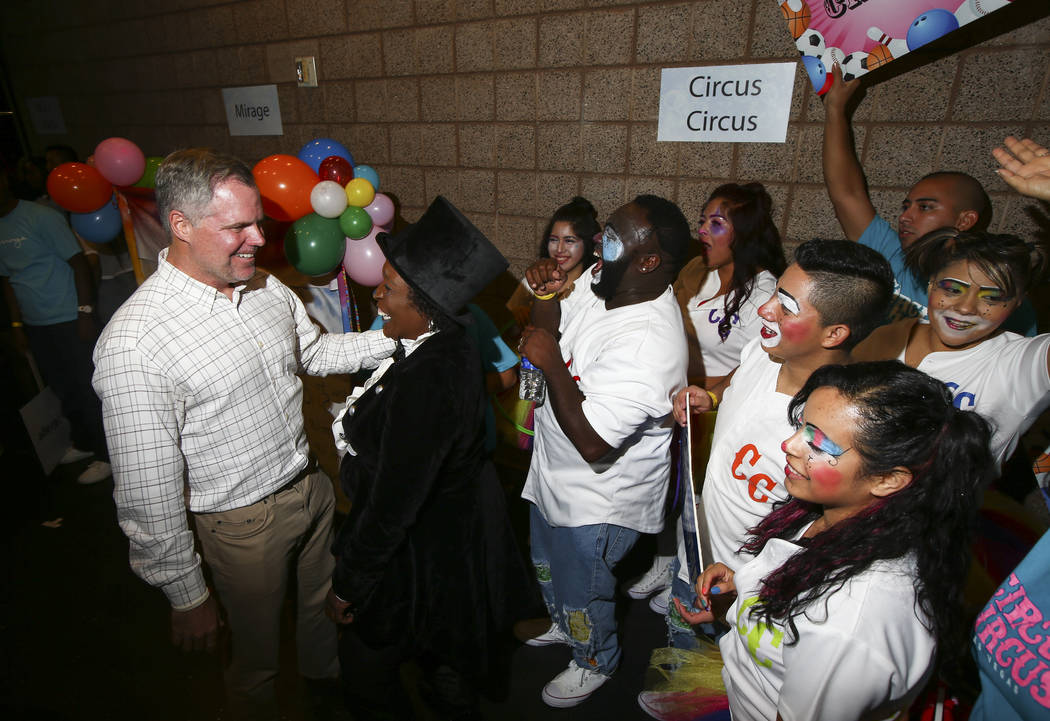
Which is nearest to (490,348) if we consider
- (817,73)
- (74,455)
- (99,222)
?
(817,73)

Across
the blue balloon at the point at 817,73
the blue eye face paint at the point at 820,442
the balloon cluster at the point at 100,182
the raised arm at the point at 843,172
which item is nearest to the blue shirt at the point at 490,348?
the blue eye face paint at the point at 820,442

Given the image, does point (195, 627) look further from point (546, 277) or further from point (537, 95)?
point (537, 95)

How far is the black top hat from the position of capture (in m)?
1.61

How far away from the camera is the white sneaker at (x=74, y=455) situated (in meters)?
3.83

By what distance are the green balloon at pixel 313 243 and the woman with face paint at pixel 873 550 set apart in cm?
240

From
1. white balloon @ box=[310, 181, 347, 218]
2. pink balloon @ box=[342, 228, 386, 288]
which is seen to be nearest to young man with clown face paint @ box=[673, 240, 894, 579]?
pink balloon @ box=[342, 228, 386, 288]

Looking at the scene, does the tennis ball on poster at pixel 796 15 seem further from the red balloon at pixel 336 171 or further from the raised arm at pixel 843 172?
the red balloon at pixel 336 171

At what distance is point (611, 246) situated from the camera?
192cm

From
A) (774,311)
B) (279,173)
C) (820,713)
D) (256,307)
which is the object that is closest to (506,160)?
(279,173)

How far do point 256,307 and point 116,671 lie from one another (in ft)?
6.25

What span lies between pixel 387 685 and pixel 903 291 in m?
2.53

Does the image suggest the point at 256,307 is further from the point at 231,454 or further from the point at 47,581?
the point at 47,581

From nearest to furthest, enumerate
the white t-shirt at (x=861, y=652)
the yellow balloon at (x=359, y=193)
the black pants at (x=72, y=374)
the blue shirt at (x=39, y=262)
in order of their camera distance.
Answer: the white t-shirt at (x=861, y=652) → the yellow balloon at (x=359, y=193) → the blue shirt at (x=39, y=262) → the black pants at (x=72, y=374)

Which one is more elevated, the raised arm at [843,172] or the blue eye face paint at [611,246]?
the raised arm at [843,172]
